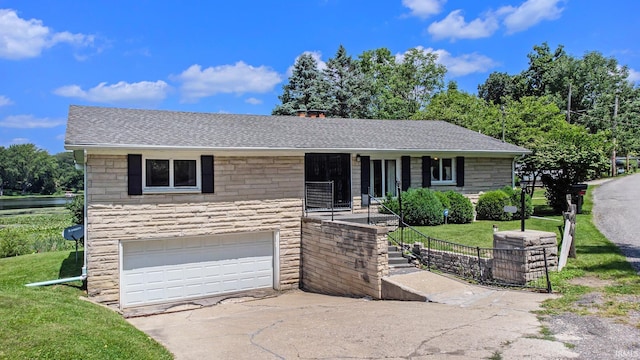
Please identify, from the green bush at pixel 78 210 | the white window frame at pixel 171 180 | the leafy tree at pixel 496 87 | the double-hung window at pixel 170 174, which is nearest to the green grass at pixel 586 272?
the white window frame at pixel 171 180

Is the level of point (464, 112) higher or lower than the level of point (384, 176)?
higher

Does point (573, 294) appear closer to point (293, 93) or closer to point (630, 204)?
point (630, 204)

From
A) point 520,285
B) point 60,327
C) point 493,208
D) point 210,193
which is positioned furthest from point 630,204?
point 60,327

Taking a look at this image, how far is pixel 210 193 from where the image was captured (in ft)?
43.1

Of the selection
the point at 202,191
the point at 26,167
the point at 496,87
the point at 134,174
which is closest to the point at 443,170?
the point at 202,191

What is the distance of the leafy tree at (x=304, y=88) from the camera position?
36.8 meters

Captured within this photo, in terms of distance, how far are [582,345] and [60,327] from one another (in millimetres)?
7301

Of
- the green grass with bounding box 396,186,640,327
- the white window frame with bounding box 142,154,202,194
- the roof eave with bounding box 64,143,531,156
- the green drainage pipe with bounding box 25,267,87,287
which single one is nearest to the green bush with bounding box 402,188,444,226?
the green grass with bounding box 396,186,640,327

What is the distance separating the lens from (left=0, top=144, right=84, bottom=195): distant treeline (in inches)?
3054

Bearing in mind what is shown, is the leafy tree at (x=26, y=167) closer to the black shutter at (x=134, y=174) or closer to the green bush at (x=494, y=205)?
the black shutter at (x=134, y=174)

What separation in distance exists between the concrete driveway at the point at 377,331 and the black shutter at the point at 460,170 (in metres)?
8.37

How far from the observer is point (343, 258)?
1208cm

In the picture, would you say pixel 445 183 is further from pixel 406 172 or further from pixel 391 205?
pixel 391 205

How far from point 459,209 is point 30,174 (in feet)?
279
